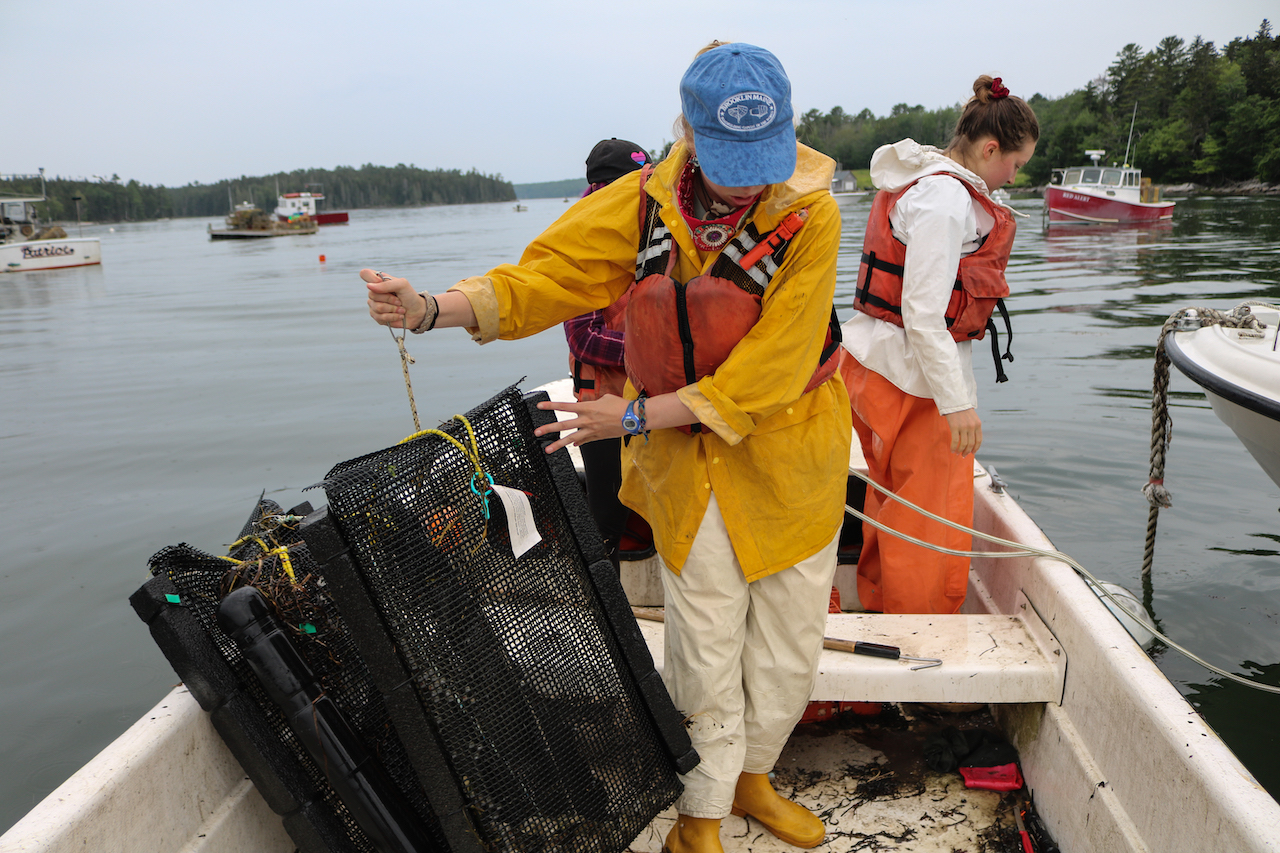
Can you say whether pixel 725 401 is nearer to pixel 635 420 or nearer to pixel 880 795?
pixel 635 420

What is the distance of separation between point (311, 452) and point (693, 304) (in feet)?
25.6

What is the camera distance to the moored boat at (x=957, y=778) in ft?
5.81

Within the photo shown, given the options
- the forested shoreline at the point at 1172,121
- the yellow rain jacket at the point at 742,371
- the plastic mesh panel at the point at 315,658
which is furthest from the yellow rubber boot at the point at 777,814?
the forested shoreline at the point at 1172,121

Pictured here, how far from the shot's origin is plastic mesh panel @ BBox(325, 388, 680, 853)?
167 cm

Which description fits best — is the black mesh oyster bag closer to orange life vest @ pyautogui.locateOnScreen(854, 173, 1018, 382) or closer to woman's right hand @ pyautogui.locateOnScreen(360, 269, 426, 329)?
woman's right hand @ pyautogui.locateOnScreen(360, 269, 426, 329)

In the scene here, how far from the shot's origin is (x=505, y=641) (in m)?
1.82

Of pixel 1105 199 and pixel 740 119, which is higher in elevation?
pixel 1105 199

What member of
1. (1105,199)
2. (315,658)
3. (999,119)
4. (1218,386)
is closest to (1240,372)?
(1218,386)

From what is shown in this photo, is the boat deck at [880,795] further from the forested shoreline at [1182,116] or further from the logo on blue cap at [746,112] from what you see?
the forested shoreline at [1182,116]

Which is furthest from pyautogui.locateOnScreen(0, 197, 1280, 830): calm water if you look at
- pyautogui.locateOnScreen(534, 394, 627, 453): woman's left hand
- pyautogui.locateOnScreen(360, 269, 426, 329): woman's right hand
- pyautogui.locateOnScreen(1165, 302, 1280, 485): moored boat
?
Result: pyautogui.locateOnScreen(360, 269, 426, 329): woman's right hand

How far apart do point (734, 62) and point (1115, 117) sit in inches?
3605

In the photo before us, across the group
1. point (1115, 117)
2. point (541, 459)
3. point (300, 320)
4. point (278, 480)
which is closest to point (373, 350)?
point (300, 320)

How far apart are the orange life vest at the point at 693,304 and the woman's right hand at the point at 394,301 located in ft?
1.63

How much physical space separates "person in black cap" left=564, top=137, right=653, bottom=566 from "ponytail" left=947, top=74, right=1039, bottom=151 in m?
1.17
